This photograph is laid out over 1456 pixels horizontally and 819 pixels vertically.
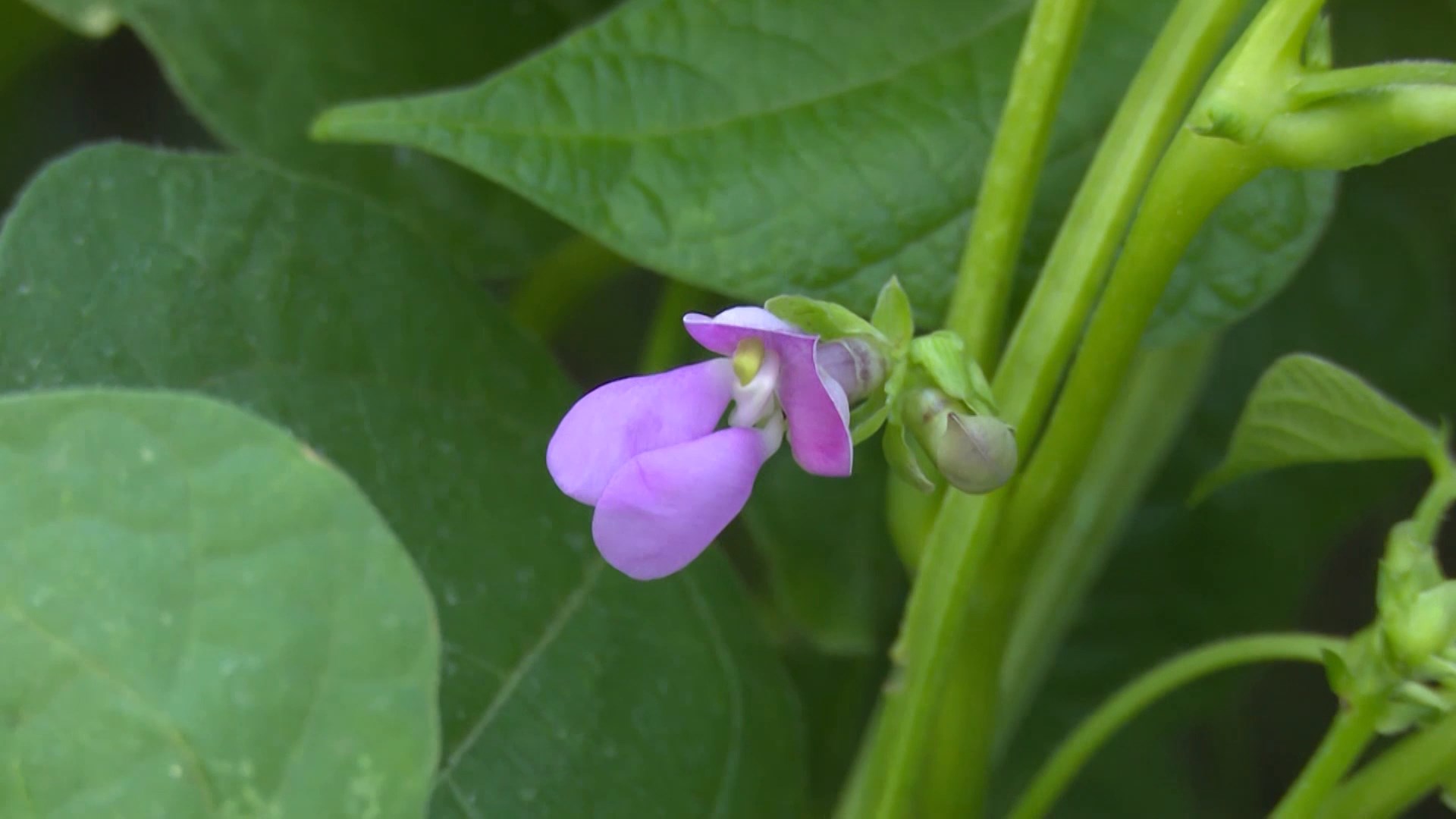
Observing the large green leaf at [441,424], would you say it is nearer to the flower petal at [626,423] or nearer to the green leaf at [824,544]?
the green leaf at [824,544]

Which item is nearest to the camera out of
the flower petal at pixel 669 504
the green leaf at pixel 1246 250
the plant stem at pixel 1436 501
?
the flower petal at pixel 669 504

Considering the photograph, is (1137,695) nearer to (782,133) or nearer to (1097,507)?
(1097,507)

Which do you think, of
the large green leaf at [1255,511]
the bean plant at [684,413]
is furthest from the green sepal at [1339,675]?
the large green leaf at [1255,511]

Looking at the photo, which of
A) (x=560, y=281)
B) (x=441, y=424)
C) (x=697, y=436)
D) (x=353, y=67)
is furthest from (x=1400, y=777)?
(x=353, y=67)

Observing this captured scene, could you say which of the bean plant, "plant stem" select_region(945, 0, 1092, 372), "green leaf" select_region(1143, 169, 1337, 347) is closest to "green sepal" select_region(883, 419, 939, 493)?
the bean plant

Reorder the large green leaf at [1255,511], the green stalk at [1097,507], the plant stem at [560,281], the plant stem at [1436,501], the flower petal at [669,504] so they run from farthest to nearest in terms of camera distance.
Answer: the large green leaf at [1255,511]
the plant stem at [560,281]
the green stalk at [1097,507]
the plant stem at [1436,501]
the flower petal at [669,504]

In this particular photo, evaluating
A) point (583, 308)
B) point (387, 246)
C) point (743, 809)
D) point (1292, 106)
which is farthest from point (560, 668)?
point (583, 308)
